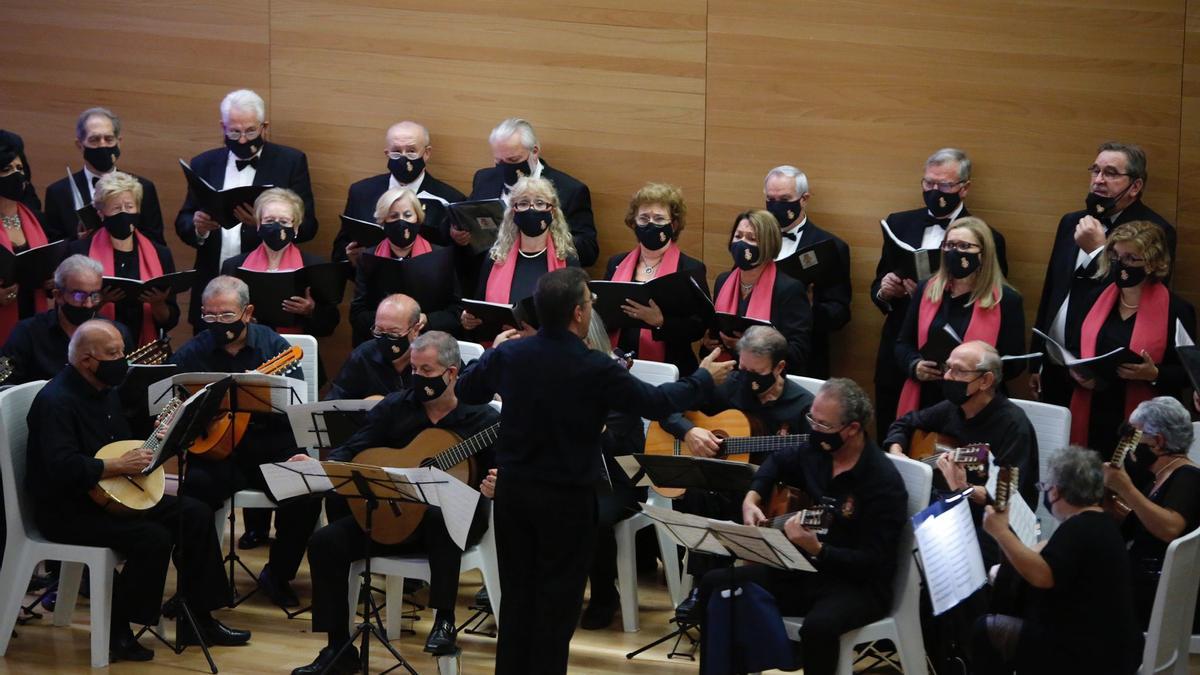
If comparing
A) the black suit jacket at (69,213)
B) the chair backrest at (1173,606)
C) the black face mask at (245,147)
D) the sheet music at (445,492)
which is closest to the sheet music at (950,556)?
the chair backrest at (1173,606)

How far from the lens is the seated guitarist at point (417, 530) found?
5.67 metres

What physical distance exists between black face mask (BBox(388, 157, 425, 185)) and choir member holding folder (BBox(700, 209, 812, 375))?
189 cm

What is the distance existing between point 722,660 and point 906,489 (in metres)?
0.90

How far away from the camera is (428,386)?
5836 mm

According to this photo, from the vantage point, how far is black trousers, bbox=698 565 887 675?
4.98m

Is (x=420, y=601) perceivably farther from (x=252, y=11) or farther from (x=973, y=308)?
(x=252, y=11)

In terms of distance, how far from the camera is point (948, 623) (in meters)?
5.27

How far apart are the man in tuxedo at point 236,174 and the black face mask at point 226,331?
43.4 inches

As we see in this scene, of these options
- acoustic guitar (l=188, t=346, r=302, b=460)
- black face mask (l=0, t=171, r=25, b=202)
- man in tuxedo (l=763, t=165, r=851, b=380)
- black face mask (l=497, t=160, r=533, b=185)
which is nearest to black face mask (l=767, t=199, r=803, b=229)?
man in tuxedo (l=763, t=165, r=851, b=380)

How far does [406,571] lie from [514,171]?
2.59 meters

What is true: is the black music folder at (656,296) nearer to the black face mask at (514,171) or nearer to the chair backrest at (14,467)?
the black face mask at (514,171)

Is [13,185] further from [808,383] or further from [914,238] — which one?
[914,238]

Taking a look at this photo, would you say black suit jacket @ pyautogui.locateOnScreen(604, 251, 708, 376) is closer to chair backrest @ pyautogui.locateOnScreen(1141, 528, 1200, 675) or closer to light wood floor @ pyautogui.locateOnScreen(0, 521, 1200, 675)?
light wood floor @ pyautogui.locateOnScreen(0, 521, 1200, 675)

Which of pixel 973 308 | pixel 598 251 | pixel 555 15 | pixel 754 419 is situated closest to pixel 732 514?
pixel 754 419
